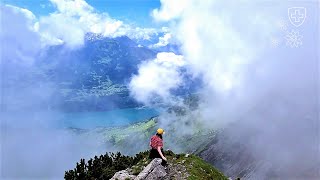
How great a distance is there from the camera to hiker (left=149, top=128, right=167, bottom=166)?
55.2 feet

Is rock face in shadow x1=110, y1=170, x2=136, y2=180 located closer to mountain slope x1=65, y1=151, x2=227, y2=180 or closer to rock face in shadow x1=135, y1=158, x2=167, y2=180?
mountain slope x1=65, y1=151, x2=227, y2=180

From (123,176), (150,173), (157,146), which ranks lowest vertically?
(150,173)

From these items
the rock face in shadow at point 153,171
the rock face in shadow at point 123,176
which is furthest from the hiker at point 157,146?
the rock face in shadow at point 123,176

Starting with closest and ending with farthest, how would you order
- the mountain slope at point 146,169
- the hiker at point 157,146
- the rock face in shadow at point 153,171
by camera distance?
the rock face in shadow at point 153,171
the hiker at point 157,146
the mountain slope at point 146,169

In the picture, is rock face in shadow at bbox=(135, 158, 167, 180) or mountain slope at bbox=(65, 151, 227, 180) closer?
rock face in shadow at bbox=(135, 158, 167, 180)

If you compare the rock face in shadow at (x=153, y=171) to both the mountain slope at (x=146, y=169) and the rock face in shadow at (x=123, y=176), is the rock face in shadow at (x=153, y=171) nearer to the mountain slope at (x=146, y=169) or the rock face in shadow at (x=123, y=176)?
the mountain slope at (x=146, y=169)

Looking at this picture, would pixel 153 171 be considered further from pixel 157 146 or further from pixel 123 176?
pixel 123 176

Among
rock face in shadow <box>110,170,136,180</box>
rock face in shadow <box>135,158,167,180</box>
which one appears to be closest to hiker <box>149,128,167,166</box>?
rock face in shadow <box>135,158,167,180</box>

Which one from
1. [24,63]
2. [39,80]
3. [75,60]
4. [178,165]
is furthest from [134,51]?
[178,165]

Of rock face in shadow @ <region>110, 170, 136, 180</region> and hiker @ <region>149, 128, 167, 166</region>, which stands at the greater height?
hiker @ <region>149, 128, 167, 166</region>

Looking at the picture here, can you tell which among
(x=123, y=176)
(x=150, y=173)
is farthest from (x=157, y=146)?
(x=123, y=176)

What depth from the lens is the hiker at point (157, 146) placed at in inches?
662

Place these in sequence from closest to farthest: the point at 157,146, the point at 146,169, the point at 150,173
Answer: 1. the point at 150,173
2. the point at 146,169
3. the point at 157,146

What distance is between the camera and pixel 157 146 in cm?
1712
